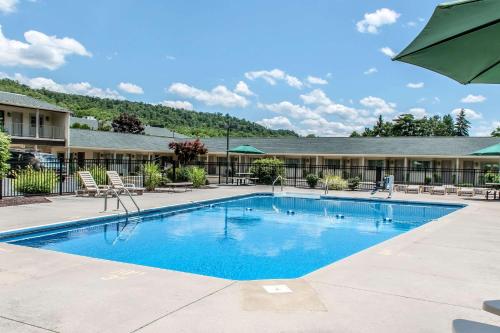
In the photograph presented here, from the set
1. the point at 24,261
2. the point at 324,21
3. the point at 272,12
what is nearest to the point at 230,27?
the point at 272,12

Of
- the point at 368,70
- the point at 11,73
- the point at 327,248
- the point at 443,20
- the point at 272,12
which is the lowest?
the point at 327,248

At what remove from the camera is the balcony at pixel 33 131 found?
109 feet

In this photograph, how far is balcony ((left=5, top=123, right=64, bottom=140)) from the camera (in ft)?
109

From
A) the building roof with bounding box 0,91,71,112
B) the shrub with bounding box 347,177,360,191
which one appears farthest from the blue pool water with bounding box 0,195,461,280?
the building roof with bounding box 0,91,71,112

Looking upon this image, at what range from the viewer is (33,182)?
15.5m

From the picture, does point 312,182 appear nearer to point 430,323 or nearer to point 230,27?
point 230,27

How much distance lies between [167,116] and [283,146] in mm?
54943

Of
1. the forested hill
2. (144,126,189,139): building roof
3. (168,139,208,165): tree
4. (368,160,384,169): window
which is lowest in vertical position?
(368,160,384,169): window

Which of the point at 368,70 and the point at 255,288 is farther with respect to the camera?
the point at 368,70

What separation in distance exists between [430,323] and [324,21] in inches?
713

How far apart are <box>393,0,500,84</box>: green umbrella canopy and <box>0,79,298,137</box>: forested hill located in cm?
7386

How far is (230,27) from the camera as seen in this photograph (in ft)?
79.5

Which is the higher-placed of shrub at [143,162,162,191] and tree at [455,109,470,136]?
tree at [455,109,470,136]

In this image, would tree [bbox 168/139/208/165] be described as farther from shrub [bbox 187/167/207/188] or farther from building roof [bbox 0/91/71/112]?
building roof [bbox 0/91/71/112]
